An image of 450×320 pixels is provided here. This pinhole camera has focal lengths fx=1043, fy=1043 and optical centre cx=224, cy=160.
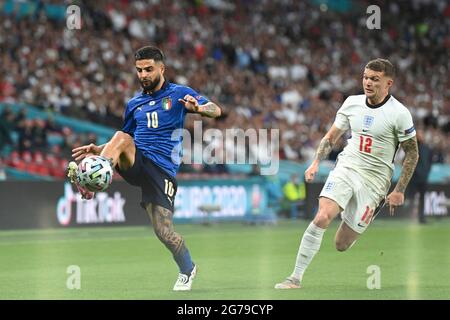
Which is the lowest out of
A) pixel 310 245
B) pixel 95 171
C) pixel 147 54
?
pixel 310 245

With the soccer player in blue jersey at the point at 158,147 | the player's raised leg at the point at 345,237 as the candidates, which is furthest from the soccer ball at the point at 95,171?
the player's raised leg at the point at 345,237

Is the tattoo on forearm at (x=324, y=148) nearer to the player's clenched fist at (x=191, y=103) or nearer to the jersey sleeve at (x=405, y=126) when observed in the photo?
the jersey sleeve at (x=405, y=126)

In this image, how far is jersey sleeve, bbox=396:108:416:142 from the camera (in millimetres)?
10875

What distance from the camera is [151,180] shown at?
10.6 meters

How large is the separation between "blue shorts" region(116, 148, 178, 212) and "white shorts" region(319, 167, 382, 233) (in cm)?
162

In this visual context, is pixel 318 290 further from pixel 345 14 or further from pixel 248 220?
pixel 345 14

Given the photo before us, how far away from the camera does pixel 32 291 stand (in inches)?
424

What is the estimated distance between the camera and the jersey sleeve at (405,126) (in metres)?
10.9

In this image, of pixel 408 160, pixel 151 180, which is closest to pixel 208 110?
pixel 151 180

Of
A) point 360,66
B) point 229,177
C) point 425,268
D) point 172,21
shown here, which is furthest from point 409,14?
point 425,268

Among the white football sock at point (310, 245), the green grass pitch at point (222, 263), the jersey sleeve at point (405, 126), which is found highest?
the jersey sleeve at point (405, 126)

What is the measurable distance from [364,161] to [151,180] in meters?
2.31

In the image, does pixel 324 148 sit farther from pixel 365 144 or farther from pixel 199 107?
pixel 199 107

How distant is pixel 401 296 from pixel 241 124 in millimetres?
17838
